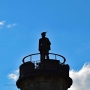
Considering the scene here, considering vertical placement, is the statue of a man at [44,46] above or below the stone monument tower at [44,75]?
above

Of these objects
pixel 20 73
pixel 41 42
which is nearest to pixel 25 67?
pixel 20 73

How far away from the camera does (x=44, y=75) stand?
2678 centimetres

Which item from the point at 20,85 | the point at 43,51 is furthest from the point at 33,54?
the point at 20,85

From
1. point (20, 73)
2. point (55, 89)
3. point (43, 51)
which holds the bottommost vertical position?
point (55, 89)

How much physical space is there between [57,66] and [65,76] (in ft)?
3.85

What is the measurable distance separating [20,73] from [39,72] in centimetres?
238

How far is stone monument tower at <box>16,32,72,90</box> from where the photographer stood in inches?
1053

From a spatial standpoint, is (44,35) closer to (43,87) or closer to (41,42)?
(41,42)

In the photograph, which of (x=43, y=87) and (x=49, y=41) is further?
(x=49, y=41)

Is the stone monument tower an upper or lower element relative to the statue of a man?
lower

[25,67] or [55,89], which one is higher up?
[25,67]

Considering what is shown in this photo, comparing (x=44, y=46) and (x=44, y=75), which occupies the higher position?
(x=44, y=46)

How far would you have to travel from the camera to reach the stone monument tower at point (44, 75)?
2675cm

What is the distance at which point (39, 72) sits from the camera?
88.1 ft
